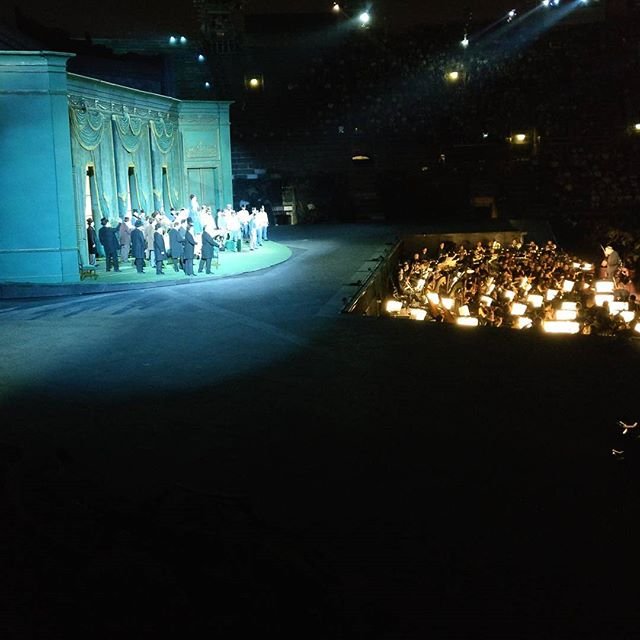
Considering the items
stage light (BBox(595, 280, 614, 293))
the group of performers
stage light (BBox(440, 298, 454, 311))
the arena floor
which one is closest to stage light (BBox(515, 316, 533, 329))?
the group of performers

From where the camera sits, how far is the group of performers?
13125 mm

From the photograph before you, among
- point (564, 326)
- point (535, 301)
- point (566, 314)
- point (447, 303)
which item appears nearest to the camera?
point (564, 326)

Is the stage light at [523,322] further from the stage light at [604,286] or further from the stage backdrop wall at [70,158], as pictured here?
the stage backdrop wall at [70,158]

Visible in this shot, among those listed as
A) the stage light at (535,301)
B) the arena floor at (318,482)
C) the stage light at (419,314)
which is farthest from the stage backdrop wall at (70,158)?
the stage light at (535,301)

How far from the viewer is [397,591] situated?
442 cm

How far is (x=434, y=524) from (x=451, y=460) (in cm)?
121

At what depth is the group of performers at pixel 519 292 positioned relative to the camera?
43.1 ft

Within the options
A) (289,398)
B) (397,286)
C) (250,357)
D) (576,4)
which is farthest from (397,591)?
(576,4)

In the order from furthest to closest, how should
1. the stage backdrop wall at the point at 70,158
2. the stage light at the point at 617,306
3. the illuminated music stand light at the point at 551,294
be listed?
the stage backdrop wall at the point at 70,158 → the illuminated music stand light at the point at 551,294 → the stage light at the point at 617,306

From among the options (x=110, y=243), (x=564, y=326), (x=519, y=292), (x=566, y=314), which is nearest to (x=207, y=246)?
(x=110, y=243)

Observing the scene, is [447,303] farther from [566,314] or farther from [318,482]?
[318,482]

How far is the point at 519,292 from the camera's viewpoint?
50.6ft

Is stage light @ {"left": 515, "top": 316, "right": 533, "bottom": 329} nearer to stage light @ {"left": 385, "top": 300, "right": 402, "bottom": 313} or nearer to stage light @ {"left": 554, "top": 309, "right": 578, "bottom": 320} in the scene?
stage light @ {"left": 554, "top": 309, "right": 578, "bottom": 320}

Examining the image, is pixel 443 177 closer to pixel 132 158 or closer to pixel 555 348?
pixel 132 158
